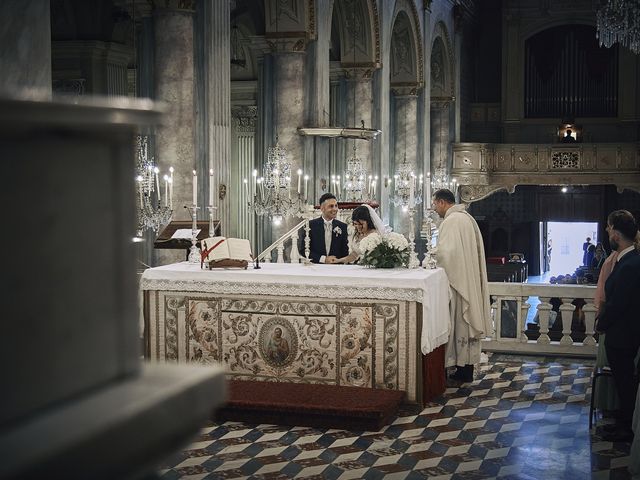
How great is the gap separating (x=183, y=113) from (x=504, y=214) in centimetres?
2062

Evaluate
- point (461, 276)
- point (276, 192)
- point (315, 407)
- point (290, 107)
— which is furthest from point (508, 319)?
point (290, 107)

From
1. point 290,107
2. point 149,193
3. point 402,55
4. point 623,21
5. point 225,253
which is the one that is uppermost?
point 402,55

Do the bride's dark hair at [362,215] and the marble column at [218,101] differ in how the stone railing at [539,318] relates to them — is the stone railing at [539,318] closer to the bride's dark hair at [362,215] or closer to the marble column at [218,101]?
the bride's dark hair at [362,215]

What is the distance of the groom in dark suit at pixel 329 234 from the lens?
382 inches

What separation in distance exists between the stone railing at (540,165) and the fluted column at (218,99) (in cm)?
1665

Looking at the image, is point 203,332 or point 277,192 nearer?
point 203,332

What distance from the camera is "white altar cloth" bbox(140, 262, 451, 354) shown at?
7773 millimetres

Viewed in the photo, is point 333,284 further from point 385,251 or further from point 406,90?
point 406,90

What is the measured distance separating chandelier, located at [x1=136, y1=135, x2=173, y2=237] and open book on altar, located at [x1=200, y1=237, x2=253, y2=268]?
3.85 ft

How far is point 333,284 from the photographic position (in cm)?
792

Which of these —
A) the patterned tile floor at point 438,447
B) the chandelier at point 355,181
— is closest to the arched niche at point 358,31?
the chandelier at point 355,181

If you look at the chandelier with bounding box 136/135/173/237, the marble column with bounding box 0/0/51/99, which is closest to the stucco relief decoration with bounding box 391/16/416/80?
the chandelier with bounding box 136/135/173/237

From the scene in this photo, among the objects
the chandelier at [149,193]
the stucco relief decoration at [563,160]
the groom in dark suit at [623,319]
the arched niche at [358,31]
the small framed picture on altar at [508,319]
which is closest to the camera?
the groom in dark suit at [623,319]

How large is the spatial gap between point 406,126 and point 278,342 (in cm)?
1601
